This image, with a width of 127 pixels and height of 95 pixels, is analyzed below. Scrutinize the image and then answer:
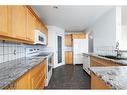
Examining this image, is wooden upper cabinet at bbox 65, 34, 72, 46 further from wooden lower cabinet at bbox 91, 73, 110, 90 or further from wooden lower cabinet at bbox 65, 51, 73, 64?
wooden lower cabinet at bbox 91, 73, 110, 90

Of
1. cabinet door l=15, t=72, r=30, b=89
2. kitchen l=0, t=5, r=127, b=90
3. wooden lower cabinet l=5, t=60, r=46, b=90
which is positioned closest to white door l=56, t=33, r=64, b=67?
kitchen l=0, t=5, r=127, b=90

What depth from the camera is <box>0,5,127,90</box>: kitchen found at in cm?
135

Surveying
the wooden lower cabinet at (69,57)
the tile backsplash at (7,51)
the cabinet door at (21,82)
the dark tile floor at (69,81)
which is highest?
the tile backsplash at (7,51)

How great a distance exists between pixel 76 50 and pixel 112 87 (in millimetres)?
6489

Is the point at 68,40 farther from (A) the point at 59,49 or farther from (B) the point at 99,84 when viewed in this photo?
(B) the point at 99,84

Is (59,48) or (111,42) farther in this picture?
(59,48)

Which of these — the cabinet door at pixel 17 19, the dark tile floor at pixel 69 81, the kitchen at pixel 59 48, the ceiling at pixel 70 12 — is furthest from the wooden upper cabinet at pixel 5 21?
the dark tile floor at pixel 69 81

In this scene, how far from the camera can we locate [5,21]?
1.38 metres

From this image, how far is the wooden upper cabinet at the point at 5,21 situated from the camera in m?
1.29

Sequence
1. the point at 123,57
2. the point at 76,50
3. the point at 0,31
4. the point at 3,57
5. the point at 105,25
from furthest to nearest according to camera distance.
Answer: the point at 76,50, the point at 105,25, the point at 123,57, the point at 3,57, the point at 0,31

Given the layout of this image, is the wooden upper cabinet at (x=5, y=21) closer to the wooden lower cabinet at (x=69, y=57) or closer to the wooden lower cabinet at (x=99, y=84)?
the wooden lower cabinet at (x=99, y=84)

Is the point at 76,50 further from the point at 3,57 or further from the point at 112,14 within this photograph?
the point at 3,57
